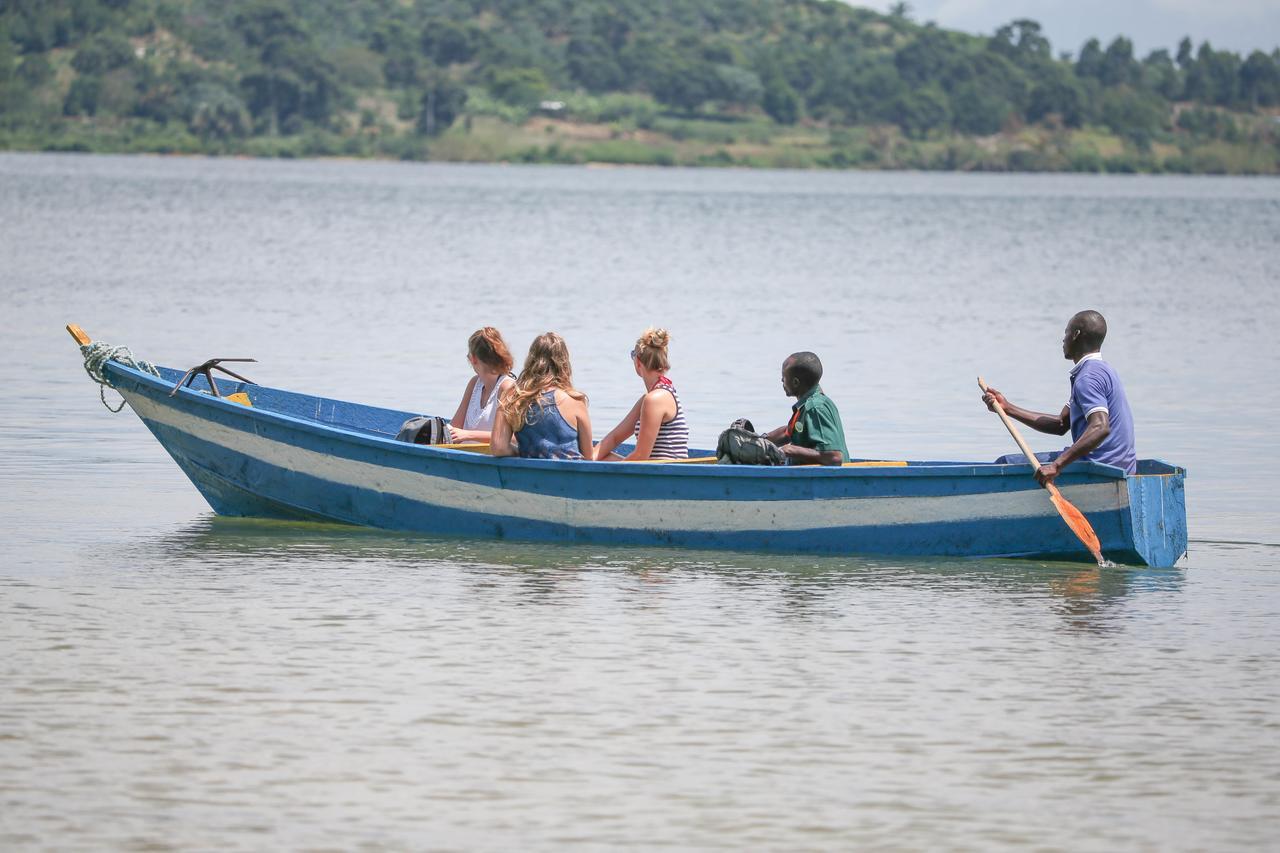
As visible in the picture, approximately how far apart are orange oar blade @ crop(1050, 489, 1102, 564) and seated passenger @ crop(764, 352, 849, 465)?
4.30 feet

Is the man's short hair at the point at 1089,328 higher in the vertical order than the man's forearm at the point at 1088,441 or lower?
higher

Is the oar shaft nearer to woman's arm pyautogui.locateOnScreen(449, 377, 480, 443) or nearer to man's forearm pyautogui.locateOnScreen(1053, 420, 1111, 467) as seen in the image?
man's forearm pyautogui.locateOnScreen(1053, 420, 1111, 467)

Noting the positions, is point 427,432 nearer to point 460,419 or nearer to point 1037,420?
point 460,419

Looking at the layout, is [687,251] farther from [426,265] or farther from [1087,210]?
[1087,210]

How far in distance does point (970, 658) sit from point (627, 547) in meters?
3.27

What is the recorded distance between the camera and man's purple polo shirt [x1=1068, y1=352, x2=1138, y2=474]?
12.3 m

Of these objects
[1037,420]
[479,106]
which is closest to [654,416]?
[1037,420]

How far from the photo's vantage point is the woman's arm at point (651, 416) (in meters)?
13.0

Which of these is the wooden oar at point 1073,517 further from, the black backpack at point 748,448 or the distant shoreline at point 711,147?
the distant shoreline at point 711,147

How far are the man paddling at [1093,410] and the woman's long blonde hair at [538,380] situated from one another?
2.52 meters

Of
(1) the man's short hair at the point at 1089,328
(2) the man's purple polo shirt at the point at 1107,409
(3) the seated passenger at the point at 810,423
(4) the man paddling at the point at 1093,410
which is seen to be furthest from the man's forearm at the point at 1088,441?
(3) the seated passenger at the point at 810,423

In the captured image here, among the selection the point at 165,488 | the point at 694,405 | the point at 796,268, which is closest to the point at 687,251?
the point at 796,268

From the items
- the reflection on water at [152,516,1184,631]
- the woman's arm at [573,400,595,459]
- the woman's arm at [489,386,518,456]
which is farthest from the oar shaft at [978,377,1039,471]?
the woman's arm at [489,386,518,456]

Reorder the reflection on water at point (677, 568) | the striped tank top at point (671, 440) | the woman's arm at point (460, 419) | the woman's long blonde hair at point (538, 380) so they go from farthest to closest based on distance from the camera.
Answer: the woman's arm at point (460, 419) < the striped tank top at point (671, 440) < the woman's long blonde hair at point (538, 380) < the reflection on water at point (677, 568)
